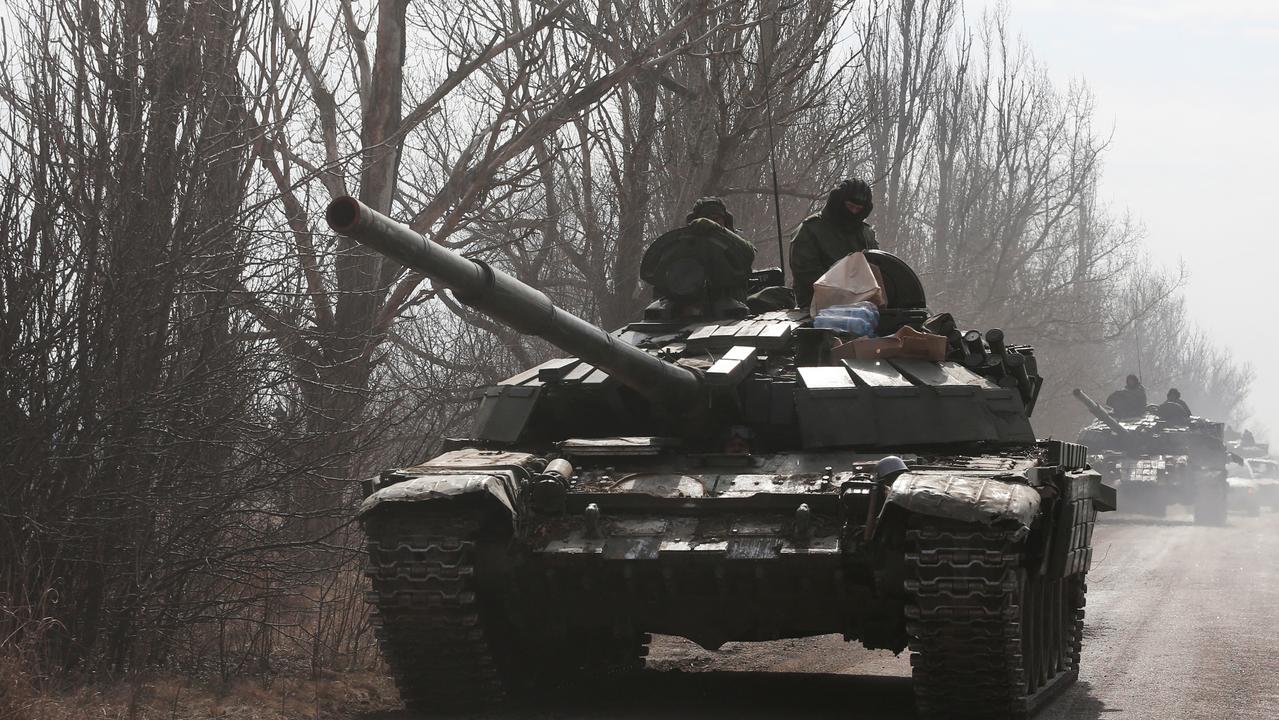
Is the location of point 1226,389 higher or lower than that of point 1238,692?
higher

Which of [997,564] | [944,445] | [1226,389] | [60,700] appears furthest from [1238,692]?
[1226,389]

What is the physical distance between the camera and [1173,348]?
73.3m

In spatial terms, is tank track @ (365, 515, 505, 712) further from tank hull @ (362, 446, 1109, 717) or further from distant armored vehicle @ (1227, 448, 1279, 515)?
distant armored vehicle @ (1227, 448, 1279, 515)

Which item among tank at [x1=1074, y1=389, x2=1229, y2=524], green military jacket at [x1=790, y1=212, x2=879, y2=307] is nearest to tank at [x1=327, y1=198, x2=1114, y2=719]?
green military jacket at [x1=790, y1=212, x2=879, y2=307]

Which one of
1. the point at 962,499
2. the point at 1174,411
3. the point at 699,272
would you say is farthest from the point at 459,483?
the point at 1174,411

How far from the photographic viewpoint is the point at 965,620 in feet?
25.5

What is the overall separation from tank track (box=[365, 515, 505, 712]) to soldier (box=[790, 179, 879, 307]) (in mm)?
3839

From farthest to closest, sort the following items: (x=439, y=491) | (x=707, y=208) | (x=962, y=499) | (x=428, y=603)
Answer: (x=707, y=208) < (x=428, y=603) < (x=439, y=491) < (x=962, y=499)

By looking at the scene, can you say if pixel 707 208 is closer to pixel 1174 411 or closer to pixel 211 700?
pixel 211 700

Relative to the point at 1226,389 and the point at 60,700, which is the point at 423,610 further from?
the point at 1226,389

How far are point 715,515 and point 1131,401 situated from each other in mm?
26087

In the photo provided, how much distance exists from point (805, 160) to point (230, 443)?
49.1 feet

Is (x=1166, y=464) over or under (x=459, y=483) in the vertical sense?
over

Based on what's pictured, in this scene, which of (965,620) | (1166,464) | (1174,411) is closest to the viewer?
(965,620)
